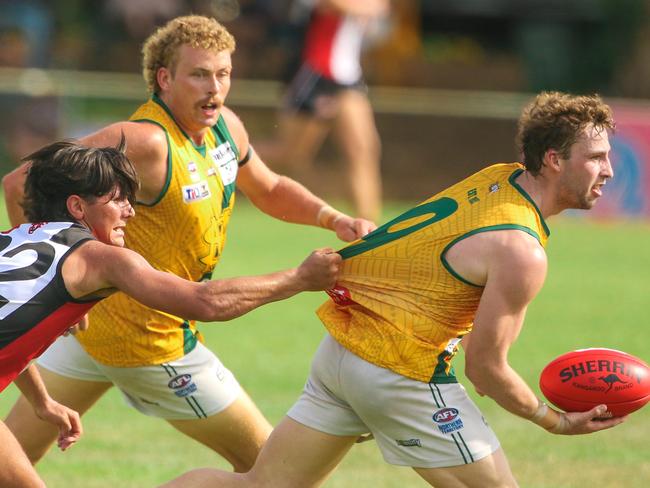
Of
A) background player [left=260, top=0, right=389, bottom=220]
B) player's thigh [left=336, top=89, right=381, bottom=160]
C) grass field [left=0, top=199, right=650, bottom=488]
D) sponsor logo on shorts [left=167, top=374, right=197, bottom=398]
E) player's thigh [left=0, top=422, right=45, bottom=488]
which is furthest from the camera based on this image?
player's thigh [left=336, top=89, right=381, bottom=160]

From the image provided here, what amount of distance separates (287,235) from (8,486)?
11.5 metres

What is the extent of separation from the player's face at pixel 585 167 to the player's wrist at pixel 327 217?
129 centimetres

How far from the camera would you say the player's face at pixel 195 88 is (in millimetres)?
5508

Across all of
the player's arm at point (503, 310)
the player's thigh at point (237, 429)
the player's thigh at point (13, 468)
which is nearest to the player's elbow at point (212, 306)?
the player's thigh at point (13, 468)

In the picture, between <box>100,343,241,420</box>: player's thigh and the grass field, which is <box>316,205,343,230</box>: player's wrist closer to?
<box>100,343,241,420</box>: player's thigh

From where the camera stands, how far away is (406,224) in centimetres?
489

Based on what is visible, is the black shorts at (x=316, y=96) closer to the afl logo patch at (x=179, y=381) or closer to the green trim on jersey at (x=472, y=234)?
the afl logo patch at (x=179, y=381)

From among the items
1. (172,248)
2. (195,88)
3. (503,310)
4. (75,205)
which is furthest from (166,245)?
(503,310)

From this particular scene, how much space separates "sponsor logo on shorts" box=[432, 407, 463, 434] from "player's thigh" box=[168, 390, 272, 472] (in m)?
1.03

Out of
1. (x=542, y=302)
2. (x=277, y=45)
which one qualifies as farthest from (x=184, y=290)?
(x=277, y=45)

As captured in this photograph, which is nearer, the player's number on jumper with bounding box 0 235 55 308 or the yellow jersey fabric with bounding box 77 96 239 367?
the player's number on jumper with bounding box 0 235 55 308

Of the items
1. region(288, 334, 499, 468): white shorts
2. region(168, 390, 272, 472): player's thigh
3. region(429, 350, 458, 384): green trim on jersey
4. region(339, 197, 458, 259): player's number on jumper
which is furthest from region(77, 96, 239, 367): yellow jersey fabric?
region(429, 350, 458, 384): green trim on jersey

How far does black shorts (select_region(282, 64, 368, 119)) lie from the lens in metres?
14.8

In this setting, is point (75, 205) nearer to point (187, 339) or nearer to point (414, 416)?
point (187, 339)
